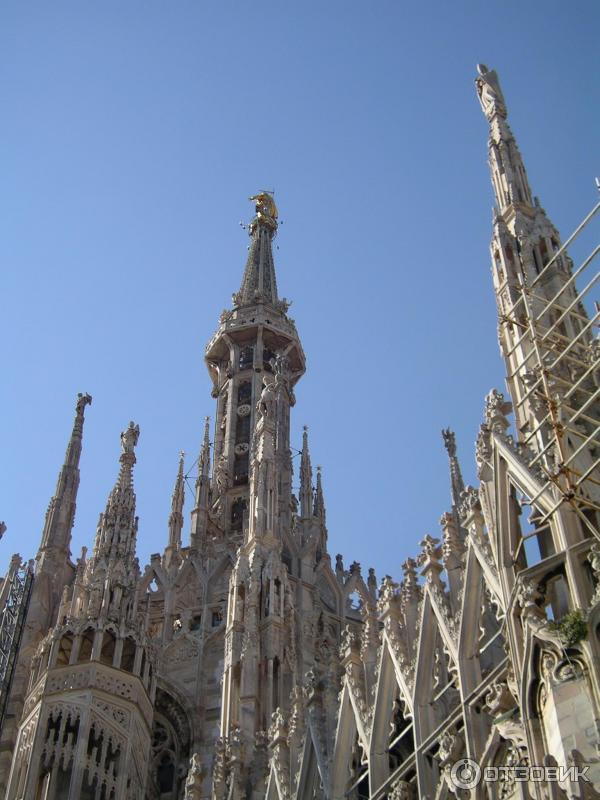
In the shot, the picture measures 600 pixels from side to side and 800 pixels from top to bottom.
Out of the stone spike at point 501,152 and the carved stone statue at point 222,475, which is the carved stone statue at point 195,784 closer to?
the stone spike at point 501,152

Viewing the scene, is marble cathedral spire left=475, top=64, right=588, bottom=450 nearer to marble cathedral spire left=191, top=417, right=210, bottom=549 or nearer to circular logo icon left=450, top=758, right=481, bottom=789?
circular logo icon left=450, top=758, right=481, bottom=789

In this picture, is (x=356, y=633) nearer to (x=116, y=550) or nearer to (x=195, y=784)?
(x=195, y=784)

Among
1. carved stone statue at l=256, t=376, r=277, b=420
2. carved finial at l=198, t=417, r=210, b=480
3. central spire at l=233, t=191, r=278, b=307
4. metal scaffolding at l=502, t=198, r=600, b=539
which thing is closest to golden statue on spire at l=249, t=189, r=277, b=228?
central spire at l=233, t=191, r=278, b=307

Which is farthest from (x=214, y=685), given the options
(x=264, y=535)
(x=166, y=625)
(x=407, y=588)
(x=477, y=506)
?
(x=477, y=506)

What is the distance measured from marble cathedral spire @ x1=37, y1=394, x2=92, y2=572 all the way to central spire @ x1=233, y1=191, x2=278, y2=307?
696 inches

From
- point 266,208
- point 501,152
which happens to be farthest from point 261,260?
point 501,152

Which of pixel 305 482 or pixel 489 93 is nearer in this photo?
pixel 489 93

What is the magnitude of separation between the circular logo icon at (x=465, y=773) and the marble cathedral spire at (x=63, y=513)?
74.9 feet

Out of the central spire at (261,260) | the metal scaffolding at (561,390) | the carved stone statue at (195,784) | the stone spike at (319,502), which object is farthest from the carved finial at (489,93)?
the central spire at (261,260)

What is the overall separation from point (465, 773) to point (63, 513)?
2530cm

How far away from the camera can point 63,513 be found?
1662 inches

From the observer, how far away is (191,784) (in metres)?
26.9

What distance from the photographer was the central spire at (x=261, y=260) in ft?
204

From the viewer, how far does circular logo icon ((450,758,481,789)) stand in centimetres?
1866
